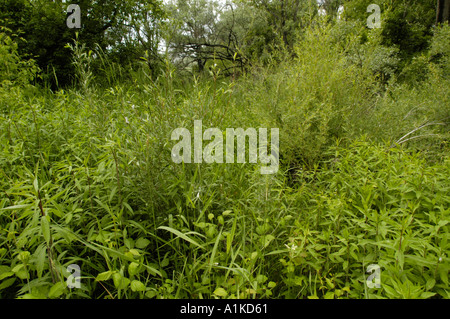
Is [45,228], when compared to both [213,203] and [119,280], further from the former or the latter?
[213,203]

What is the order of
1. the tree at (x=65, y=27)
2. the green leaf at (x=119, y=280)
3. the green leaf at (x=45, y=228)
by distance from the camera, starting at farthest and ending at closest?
the tree at (x=65, y=27) < the green leaf at (x=119, y=280) < the green leaf at (x=45, y=228)

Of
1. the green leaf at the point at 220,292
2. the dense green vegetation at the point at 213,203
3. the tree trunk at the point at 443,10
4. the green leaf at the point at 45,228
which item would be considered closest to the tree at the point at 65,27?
the dense green vegetation at the point at 213,203

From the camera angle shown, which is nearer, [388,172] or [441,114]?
[388,172]

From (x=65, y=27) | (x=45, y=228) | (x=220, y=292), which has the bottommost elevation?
(x=220, y=292)

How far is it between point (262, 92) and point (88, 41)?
4.14 metres

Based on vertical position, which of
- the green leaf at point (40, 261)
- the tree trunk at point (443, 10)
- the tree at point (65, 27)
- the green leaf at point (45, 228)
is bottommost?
the green leaf at point (40, 261)

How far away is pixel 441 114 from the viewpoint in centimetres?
328

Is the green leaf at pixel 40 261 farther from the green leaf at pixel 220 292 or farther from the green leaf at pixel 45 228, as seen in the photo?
the green leaf at pixel 220 292

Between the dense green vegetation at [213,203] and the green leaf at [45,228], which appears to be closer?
the green leaf at [45,228]

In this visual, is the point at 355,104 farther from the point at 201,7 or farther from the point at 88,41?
the point at 201,7

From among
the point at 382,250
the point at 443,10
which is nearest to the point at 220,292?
the point at 382,250

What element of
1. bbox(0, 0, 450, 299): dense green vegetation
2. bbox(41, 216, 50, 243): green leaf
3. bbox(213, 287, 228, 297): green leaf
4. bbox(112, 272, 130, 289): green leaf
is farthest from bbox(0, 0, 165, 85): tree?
bbox(213, 287, 228, 297): green leaf
